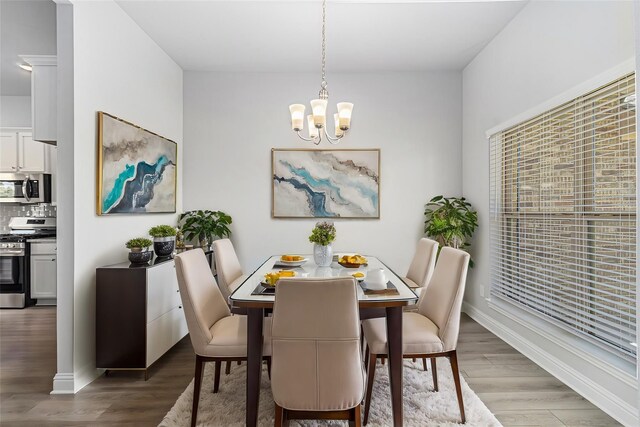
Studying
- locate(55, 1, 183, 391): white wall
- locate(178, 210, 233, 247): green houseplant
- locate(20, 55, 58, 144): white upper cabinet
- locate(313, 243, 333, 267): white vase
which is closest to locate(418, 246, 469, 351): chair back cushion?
locate(313, 243, 333, 267): white vase

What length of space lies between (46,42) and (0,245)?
8.70 ft

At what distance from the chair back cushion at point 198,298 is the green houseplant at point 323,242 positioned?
2.55 feet

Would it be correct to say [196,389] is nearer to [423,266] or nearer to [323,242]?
[323,242]

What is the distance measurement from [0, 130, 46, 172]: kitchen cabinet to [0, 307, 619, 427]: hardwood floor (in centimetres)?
255

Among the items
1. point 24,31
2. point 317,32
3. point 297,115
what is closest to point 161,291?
point 297,115

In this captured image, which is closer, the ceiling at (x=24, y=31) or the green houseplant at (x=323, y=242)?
the green houseplant at (x=323, y=242)

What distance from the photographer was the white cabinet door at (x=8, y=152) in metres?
4.80

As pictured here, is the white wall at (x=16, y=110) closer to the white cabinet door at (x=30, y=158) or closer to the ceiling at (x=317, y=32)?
the white cabinet door at (x=30, y=158)

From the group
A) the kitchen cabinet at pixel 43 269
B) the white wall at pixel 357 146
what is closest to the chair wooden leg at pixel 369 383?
the white wall at pixel 357 146

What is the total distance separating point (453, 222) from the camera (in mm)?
3945

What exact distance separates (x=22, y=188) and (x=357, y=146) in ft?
14.9

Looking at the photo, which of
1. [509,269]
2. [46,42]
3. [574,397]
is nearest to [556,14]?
[509,269]

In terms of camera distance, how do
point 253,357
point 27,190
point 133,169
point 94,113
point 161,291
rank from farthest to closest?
1. point 27,190
2. point 133,169
3. point 161,291
4. point 94,113
5. point 253,357

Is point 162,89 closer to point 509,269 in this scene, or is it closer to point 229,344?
point 229,344
